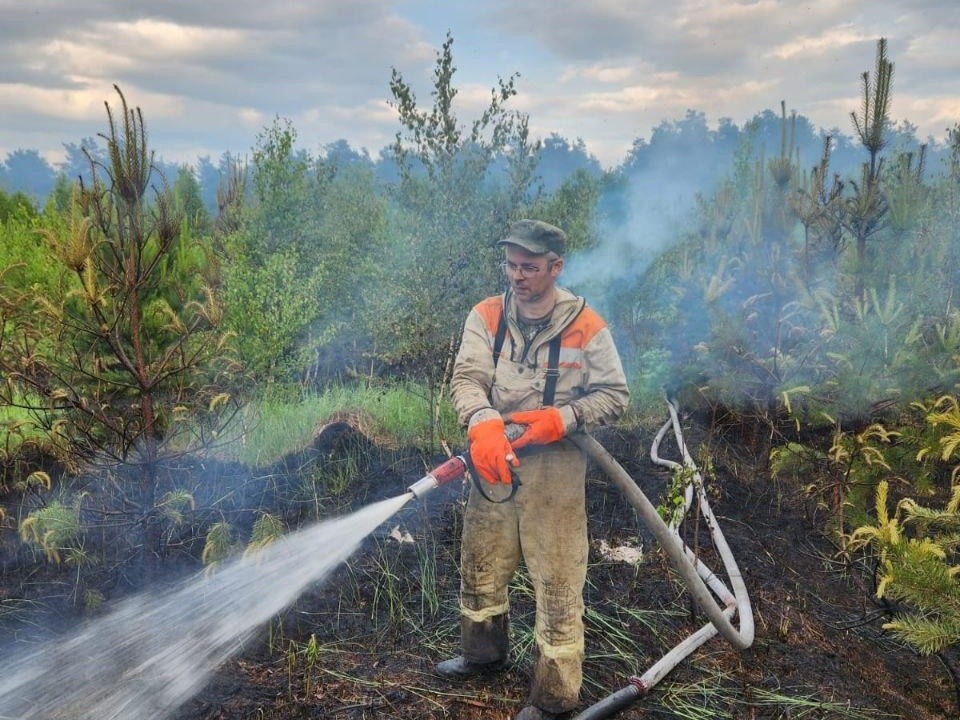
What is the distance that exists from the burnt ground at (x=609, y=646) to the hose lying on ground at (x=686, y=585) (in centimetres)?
13

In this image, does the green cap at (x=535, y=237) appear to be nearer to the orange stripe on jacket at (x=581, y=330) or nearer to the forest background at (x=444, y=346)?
the orange stripe on jacket at (x=581, y=330)

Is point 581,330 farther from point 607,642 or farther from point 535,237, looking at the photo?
point 607,642

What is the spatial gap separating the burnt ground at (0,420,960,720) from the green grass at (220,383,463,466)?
1050 mm

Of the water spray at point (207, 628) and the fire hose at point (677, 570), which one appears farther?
the water spray at point (207, 628)

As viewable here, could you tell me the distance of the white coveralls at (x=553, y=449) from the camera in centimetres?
325

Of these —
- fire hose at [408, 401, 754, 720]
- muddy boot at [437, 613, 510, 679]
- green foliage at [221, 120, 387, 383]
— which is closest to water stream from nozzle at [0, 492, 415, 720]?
fire hose at [408, 401, 754, 720]

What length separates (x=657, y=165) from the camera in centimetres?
4647

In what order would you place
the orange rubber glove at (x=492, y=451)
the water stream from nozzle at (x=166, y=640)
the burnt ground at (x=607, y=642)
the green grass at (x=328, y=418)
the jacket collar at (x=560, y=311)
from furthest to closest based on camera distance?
the green grass at (x=328, y=418) → the burnt ground at (x=607, y=642) → the water stream from nozzle at (x=166, y=640) → the jacket collar at (x=560, y=311) → the orange rubber glove at (x=492, y=451)

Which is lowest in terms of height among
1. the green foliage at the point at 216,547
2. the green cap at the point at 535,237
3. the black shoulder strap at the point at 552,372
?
the green foliage at the point at 216,547

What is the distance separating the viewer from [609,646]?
4.05m

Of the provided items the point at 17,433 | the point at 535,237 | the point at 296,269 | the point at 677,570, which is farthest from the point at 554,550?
the point at 296,269

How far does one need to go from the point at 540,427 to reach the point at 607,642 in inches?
69.2

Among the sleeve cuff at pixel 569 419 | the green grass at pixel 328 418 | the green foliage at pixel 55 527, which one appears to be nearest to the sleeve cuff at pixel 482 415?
the sleeve cuff at pixel 569 419

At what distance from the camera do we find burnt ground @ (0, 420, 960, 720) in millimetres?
3535
